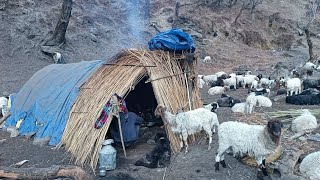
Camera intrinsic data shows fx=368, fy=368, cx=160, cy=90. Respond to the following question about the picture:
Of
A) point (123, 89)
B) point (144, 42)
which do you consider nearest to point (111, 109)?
point (123, 89)

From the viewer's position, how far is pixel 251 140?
250 inches

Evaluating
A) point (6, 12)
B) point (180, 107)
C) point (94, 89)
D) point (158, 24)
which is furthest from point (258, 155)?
point (158, 24)

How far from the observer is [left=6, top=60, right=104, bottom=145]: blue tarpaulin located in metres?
9.07

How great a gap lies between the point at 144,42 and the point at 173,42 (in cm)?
1776

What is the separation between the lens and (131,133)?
8.24 metres

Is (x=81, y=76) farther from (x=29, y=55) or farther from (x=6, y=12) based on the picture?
(x=6, y=12)

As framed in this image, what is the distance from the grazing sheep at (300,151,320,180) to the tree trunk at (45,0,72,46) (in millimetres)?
16879

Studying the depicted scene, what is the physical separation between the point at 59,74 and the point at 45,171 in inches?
211

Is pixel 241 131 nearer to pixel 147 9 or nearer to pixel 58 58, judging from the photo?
pixel 58 58

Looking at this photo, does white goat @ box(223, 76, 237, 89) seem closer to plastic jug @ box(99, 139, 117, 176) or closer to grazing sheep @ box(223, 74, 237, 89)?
grazing sheep @ box(223, 74, 237, 89)

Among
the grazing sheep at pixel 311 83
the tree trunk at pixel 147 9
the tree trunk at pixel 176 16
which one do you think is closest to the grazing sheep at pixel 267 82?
the grazing sheep at pixel 311 83

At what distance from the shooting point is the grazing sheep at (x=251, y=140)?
610cm

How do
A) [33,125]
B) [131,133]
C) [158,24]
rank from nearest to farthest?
[131,133] → [33,125] → [158,24]

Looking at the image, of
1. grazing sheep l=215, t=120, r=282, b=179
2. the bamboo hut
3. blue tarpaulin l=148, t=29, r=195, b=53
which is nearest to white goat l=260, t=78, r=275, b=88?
the bamboo hut
